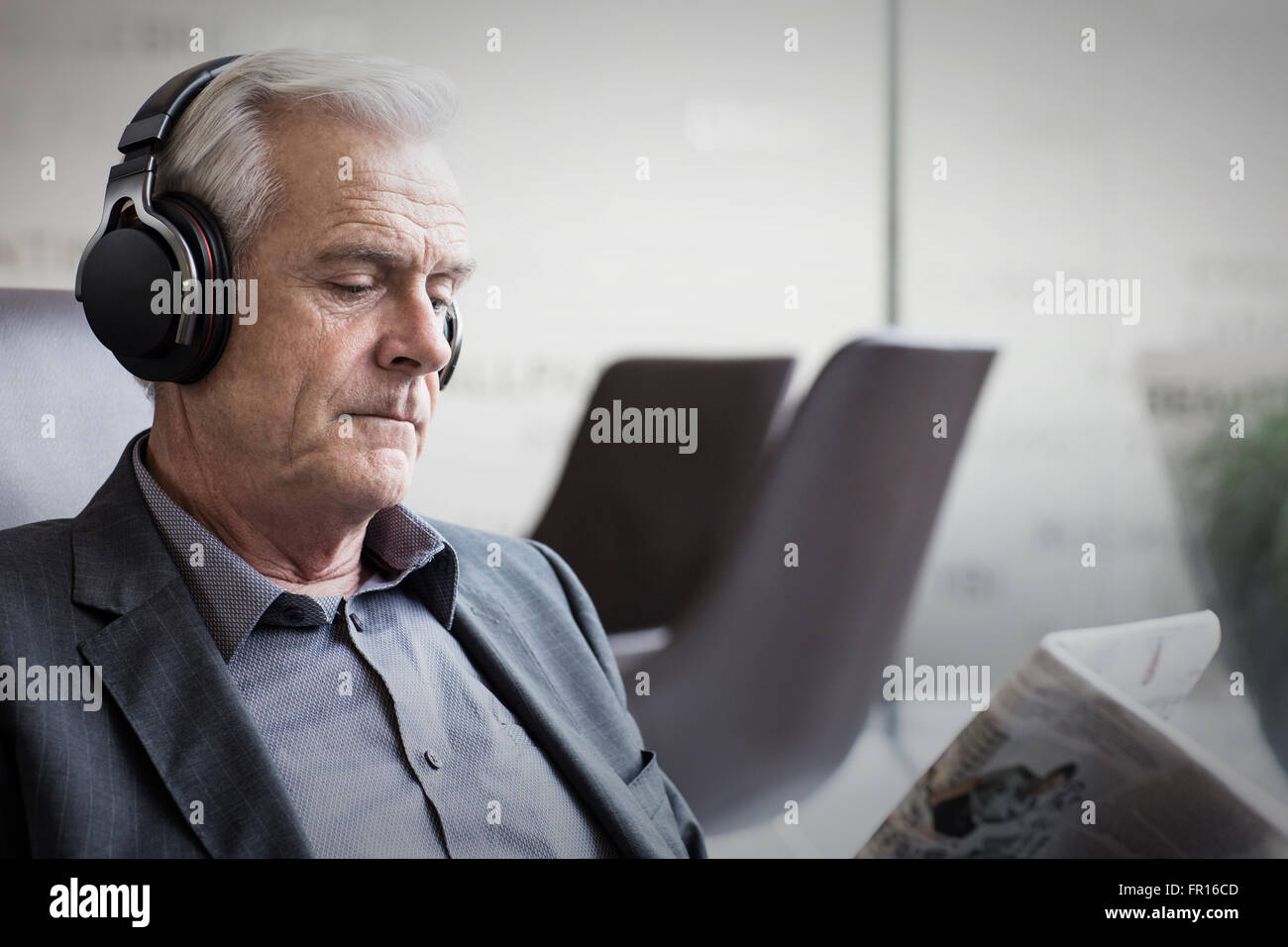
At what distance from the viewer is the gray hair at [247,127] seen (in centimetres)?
80

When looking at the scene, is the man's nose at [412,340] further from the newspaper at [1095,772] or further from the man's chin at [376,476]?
the newspaper at [1095,772]

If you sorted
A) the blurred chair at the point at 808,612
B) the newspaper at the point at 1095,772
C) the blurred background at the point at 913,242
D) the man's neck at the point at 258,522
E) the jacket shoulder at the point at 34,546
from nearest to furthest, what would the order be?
1. the newspaper at the point at 1095,772
2. the jacket shoulder at the point at 34,546
3. the man's neck at the point at 258,522
4. the blurred chair at the point at 808,612
5. the blurred background at the point at 913,242

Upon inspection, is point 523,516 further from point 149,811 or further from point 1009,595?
point 1009,595

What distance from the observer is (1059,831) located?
73 centimetres

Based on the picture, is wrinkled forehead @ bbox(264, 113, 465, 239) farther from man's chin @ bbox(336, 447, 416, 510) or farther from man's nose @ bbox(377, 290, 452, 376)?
man's chin @ bbox(336, 447, 416, 510)

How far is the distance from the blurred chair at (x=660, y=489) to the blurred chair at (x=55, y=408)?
0.77 m

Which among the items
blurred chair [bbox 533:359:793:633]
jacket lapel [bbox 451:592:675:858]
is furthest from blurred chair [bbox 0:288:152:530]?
blurred chair [bbox 533:359:793:633]

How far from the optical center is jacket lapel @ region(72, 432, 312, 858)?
2.20ft

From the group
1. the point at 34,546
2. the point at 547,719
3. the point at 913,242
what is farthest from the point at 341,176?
the point at 913,242

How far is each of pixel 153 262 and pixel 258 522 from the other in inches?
8.3

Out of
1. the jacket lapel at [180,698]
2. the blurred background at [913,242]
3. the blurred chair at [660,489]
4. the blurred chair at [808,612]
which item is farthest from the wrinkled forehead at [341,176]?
the blurred chair at [660,489]

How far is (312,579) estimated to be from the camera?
0.87 meters

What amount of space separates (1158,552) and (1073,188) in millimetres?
803
